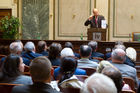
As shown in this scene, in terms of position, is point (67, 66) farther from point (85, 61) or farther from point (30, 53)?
point (30, 53)

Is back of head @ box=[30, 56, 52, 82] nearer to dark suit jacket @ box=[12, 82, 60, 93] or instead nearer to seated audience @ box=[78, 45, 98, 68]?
dark suit jacket @ box=[12, 82, 60, 93]

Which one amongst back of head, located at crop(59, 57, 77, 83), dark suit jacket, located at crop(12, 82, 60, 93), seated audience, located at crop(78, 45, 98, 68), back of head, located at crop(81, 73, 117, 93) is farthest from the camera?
seated audience, located at crop(78, 45, 98, 68)

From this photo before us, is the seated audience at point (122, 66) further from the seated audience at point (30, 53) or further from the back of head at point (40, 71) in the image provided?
the seated audience at point (30, 53)

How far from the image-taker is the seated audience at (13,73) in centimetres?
244

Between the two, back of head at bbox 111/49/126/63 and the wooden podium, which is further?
the wooden podium

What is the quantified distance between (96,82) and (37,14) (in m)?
8.52

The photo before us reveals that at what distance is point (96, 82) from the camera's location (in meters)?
1.41

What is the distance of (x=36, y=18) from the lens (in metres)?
9.69

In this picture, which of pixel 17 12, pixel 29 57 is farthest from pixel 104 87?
pixel 17 12

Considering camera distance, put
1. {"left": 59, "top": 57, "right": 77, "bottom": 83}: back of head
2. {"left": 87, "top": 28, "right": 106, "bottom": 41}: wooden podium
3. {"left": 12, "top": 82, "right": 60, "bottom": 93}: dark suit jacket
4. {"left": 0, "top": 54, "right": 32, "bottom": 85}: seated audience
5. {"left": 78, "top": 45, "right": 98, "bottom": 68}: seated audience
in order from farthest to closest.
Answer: {"left": 87, "top": 28, "right": 106, "bottom": 41}: wooden podium < {"left": 78, "top": 45, "right": 98, "bottom": 68}: seated audience < {"left": 59, "top": 57, "right": 77, "bottom": 83}: back of head < {"left": 0, "top": 54, "right": 32, "bottom": 85}: seated audience < {"left": 12, "top": 82, "right": 60, "bottom": 93}: dark suit jacket

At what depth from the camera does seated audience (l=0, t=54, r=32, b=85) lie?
244 centimetres

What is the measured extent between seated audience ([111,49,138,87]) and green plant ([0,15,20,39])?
20.5ft

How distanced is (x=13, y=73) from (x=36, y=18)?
7.35 meters

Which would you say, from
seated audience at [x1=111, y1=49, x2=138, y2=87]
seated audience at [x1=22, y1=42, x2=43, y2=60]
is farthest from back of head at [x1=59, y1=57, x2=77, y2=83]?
seated audience at [x1=22, y1=42, x2=43, y2=60]
